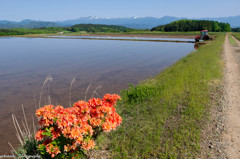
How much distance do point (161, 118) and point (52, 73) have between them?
551 inches

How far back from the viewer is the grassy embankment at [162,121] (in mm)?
5191

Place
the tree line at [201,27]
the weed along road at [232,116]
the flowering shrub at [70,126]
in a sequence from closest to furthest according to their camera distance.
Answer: the flowering shrub at [70,126], the weed along road at [232,116], the tree line at [201,27]

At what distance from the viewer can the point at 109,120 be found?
4.54m

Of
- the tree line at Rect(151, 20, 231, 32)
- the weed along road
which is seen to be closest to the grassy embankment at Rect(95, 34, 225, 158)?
the weed along road

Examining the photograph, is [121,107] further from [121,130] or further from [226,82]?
[226,82]

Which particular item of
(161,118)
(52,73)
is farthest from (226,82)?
(52,73)

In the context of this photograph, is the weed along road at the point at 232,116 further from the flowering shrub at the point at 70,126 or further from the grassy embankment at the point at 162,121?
the flowering shrub at the point at 70,126

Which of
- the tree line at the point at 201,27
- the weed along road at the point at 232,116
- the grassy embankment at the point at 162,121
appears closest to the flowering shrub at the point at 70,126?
the grassy embankment at the point at 162,121

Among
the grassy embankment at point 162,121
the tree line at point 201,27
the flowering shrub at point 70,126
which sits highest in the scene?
the tree line at point 201,27

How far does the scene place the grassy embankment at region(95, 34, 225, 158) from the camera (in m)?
5.19

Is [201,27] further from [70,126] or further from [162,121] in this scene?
[70,126]

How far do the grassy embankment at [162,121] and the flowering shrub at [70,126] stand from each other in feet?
2.73

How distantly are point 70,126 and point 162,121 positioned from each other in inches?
156

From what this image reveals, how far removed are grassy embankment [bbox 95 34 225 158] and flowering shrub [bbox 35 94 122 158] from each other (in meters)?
0.83
